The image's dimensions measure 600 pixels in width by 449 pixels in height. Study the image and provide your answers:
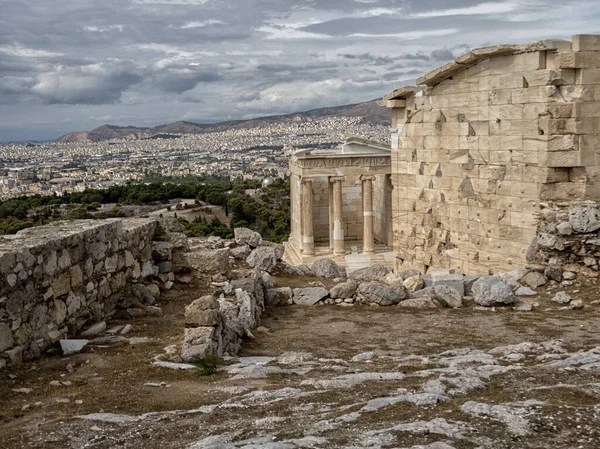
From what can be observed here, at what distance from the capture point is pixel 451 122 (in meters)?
15.0

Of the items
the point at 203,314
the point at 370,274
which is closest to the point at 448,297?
the point at 370,274

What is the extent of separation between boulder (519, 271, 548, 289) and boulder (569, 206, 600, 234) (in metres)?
1.00

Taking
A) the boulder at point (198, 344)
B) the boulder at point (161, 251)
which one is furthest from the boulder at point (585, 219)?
the boulder at point (198, 344)

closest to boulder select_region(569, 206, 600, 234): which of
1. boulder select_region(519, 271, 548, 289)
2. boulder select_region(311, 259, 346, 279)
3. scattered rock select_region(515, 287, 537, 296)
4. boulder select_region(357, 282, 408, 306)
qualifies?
boulder select_region(519, 271, 548, 289)

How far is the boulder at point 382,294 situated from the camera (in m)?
10.6

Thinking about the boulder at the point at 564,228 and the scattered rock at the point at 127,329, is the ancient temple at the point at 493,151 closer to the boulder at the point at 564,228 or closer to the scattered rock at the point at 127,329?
the boulder at the point at 564,228

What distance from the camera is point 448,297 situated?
34.3ft

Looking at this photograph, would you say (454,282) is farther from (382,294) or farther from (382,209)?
(382,209)

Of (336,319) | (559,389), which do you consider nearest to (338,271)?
(336,319)

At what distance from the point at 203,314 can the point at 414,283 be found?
498 cm

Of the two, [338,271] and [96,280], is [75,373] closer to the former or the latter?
[96,280]

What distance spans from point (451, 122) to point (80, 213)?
965 inches

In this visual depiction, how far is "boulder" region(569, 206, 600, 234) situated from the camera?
11609 mm

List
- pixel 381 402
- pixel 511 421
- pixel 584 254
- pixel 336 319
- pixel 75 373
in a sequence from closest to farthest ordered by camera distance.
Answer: pixel 511 421 → pixel 381 402 → pixel 75 373 → pixel 336 319 → pixel 584 254
